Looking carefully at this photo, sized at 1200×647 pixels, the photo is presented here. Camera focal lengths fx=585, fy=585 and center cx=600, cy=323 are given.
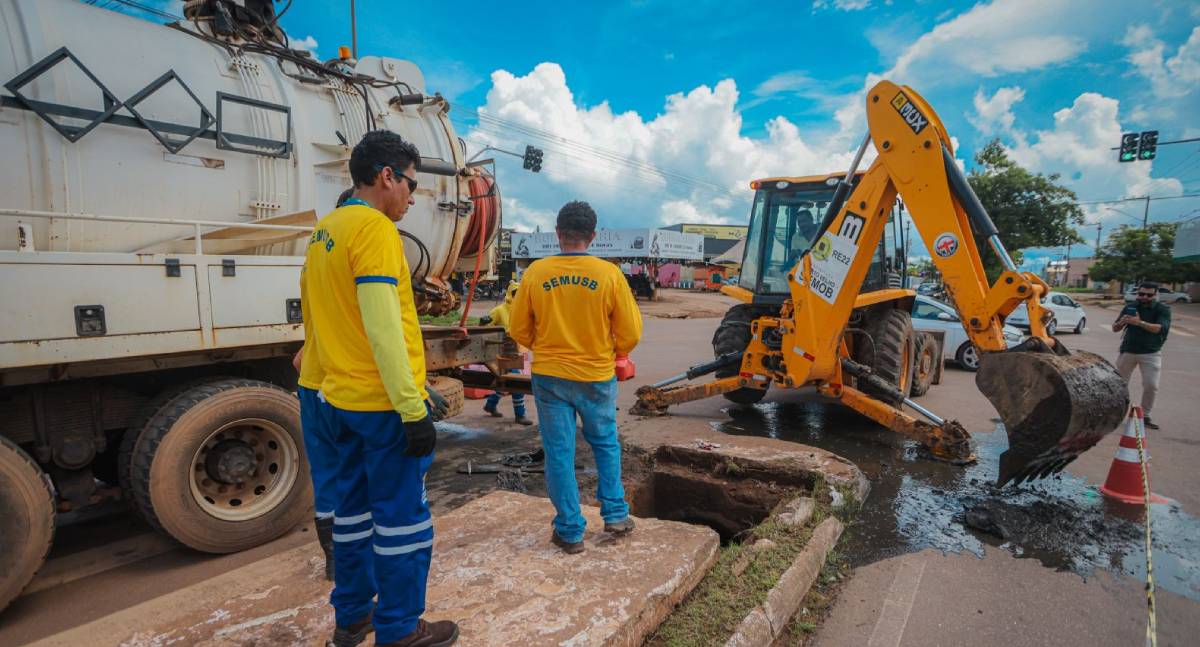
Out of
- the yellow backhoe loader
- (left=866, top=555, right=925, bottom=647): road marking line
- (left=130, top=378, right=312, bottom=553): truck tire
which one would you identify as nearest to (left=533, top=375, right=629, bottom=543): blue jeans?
(left=866, top=555, right=925, bottom=647): road marking line

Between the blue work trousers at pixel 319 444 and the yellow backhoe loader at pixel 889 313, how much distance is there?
4.18 metres

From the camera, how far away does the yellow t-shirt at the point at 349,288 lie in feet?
6.60

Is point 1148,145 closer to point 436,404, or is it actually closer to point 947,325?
point 947,325

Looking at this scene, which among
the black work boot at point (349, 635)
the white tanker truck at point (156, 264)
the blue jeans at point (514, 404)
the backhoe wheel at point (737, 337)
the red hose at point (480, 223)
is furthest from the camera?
the backhoe wheel at point (737, 337)

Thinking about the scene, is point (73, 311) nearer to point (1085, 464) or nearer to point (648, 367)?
point (1085, 464)

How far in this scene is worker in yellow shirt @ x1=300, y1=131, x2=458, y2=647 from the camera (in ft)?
6.52

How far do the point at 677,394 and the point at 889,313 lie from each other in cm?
266

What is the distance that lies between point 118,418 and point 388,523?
255 cm

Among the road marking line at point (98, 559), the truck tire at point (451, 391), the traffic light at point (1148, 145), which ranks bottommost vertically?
the road marking line at point (98, 559)

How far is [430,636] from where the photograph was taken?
2158 mm

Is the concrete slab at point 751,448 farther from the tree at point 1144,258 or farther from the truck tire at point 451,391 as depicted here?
the tree at point 1144,258

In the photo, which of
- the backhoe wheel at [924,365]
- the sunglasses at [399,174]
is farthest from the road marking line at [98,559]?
the backhoe wheel at [924,365]

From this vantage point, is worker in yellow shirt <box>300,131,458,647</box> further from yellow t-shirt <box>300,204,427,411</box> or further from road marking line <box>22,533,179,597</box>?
road marking line <box>22,533,179,597</box>

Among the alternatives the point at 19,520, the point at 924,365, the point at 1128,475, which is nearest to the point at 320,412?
the point at 19,520
